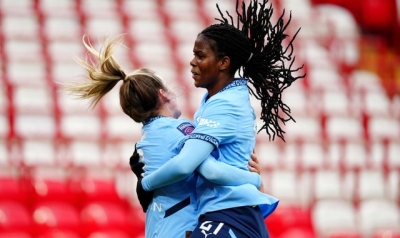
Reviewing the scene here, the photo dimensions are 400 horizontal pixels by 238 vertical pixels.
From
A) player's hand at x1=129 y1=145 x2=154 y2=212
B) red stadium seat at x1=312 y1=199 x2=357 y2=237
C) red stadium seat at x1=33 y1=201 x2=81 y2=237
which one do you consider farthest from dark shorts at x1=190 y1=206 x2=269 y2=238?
red stadium seat at x1=312 y1=199 x2=357 y2=237

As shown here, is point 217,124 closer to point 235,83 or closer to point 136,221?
point 235,83

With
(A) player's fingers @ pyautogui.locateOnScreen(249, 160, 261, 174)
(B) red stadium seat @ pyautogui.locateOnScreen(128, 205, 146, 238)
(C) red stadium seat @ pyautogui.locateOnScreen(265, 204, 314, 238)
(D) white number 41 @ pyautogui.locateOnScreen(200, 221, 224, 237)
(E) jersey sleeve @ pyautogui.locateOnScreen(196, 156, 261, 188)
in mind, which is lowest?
(D) white number 41 @ pyautogui.locateOnScreen(200, 221, 224, 237)

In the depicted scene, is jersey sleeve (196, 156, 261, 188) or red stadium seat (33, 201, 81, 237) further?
red stadium seat (33, 201, 81, 237)

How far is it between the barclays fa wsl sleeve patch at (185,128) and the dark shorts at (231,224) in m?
0.40

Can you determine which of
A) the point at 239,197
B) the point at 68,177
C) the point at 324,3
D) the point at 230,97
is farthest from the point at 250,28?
the point at 324,3

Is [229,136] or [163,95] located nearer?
[229,136]

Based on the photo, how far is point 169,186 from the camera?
4.85 metres

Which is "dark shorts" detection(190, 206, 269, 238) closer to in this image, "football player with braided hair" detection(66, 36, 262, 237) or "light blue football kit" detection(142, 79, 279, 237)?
"light blue football kit" detection(142, 79, 279, 237)

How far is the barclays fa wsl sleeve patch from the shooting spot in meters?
4.86

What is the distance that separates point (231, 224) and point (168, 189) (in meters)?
0.38

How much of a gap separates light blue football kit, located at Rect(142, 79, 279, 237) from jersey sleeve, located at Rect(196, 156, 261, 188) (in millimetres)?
35

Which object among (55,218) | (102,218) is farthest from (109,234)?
(55,218)

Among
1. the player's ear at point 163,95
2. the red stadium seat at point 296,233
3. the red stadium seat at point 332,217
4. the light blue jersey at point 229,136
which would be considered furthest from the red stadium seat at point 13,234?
the light blue jersey at point 229,136

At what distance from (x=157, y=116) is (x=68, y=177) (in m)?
4.09
